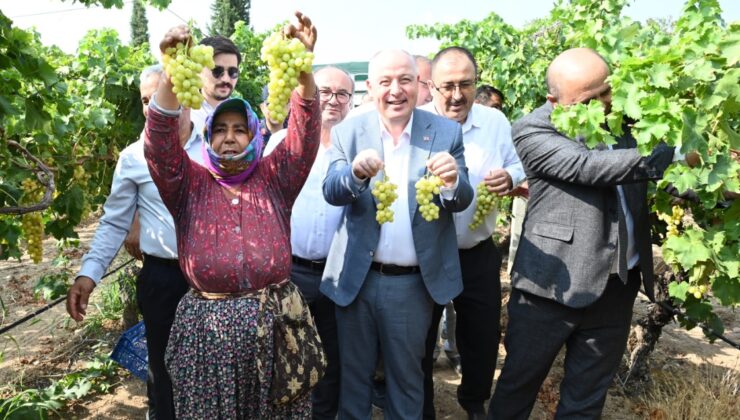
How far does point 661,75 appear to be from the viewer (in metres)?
1.78

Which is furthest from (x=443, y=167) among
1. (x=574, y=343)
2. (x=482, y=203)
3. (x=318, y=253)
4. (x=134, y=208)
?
(x=134, y=208)

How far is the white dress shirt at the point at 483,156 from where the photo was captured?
3.24 meters

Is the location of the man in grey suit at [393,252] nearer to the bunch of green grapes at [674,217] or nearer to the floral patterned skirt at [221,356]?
the floral patterned skirt at [221,356]

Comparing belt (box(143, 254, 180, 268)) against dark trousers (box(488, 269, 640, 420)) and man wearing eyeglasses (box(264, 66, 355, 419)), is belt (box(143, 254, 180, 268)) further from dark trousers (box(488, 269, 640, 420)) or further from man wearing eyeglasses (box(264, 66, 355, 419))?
dark trousers (box(488, 269, 640, 420))

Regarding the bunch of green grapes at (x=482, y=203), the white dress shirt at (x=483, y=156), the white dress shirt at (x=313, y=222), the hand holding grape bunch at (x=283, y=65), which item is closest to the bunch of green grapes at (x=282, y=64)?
the hand holding grape bunch at (x=283, y=65)

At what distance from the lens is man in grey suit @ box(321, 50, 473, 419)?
2.70 meters

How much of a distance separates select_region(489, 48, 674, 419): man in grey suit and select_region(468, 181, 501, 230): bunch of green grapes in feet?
0.96

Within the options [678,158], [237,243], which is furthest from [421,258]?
[678,158]

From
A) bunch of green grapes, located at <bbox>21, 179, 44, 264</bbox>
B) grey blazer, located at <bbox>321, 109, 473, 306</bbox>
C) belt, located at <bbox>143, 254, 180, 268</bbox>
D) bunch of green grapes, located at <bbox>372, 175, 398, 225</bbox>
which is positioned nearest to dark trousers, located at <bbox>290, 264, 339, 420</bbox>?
grey blazer, located at <bbox>321, 109, 473, 306</bbox>

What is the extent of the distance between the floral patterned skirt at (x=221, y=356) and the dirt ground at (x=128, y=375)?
5.48ft

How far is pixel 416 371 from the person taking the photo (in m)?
2.79

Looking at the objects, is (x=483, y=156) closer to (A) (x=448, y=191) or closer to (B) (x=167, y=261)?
(A) (x=448, y=191)

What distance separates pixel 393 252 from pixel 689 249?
4.30 ft

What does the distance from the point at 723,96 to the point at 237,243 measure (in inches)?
65.9
